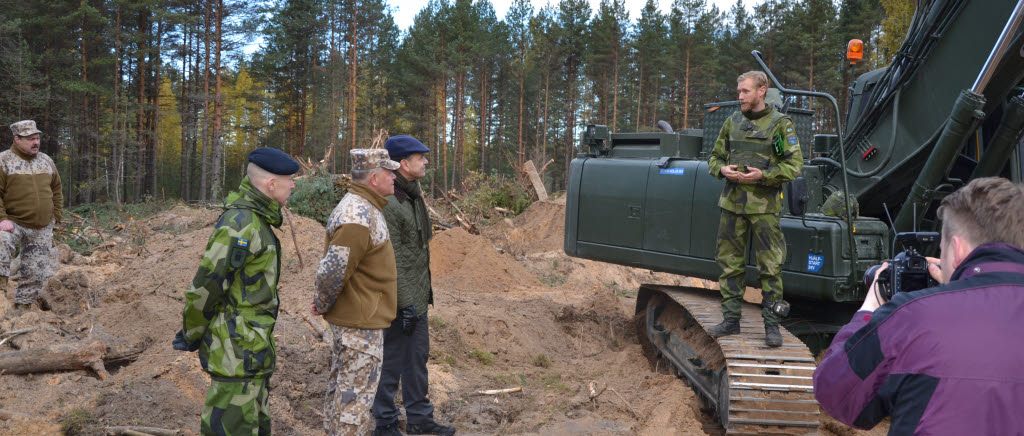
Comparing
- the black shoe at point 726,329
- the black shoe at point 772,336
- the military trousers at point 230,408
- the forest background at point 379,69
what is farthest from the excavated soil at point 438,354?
the forest background at point 379,69

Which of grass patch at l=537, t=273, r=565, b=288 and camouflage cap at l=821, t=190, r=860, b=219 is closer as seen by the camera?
camouflage cap at l=821, t=190, r=860, b=219

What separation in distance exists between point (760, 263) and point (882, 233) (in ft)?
3.70

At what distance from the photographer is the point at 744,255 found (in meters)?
5.32

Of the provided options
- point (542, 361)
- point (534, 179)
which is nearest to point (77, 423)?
point (542, 361)

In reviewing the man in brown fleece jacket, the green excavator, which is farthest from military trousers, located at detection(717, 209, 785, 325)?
the man in brown fleece jacket

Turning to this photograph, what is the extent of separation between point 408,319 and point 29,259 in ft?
15.6

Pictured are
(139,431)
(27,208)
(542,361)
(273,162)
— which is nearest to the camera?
(273,162)

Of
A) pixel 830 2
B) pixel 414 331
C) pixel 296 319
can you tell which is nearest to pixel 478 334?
pixel 296 319

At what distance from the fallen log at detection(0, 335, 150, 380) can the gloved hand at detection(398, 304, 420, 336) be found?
260cm

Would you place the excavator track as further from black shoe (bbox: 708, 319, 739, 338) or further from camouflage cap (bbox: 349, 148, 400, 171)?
camouflage cap (bbox: 349, 148, 400, 171)

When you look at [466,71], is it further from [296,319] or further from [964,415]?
[964,415]

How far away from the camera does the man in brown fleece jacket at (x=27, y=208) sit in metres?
6.83

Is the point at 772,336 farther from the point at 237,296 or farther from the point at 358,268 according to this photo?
the point at 237,296

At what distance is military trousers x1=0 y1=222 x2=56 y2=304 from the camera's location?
23.0ft
